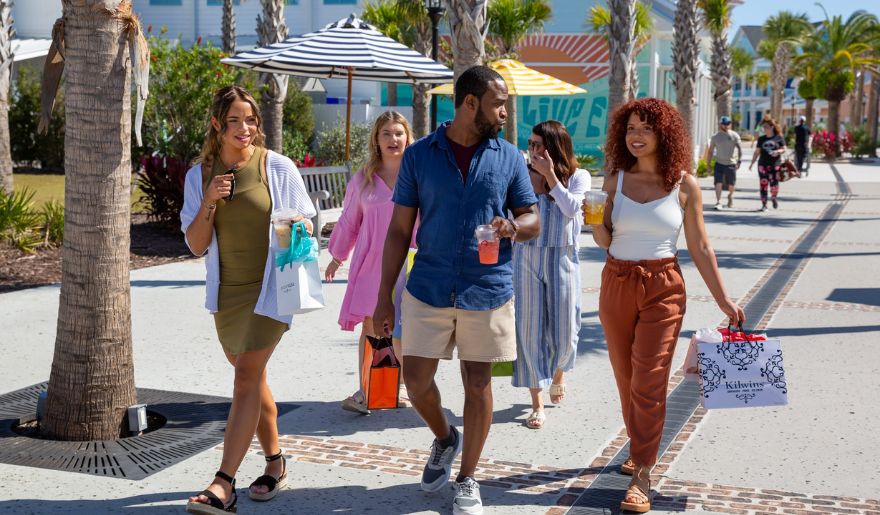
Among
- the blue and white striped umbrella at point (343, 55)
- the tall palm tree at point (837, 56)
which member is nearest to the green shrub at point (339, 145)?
the blue and white striped umbrella at point (343, 55)

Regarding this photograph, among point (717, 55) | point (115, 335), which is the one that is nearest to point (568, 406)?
point (115, 335)

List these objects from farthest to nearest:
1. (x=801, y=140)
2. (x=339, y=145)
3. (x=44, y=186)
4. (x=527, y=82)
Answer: (x=801, y=140) → (x=339, y=145) → (x=44, y=186) → (x=527, y=82)

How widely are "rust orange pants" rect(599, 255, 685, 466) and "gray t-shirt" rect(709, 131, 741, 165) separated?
46.7ft

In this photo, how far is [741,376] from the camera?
430 centimetres

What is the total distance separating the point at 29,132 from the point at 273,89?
11.9m

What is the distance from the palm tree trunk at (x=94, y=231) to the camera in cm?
496

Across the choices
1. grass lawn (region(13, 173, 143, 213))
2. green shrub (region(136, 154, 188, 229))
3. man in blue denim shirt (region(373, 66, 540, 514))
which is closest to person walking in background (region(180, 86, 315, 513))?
man in blue denim shirt (region(373, 66, 540, 514))

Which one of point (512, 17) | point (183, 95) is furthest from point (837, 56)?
point (183, 95)

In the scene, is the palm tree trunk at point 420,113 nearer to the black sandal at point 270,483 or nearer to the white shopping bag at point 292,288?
the black sandal at point 270,483

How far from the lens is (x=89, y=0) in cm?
491

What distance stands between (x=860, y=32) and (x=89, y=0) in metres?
56.5

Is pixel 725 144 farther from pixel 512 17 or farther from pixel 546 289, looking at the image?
pixel 546 289

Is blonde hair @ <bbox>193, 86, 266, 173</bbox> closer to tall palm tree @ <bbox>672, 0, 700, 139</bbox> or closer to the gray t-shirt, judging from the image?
the gray t-shirt

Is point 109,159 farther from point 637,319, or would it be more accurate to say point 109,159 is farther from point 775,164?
point 775,164
